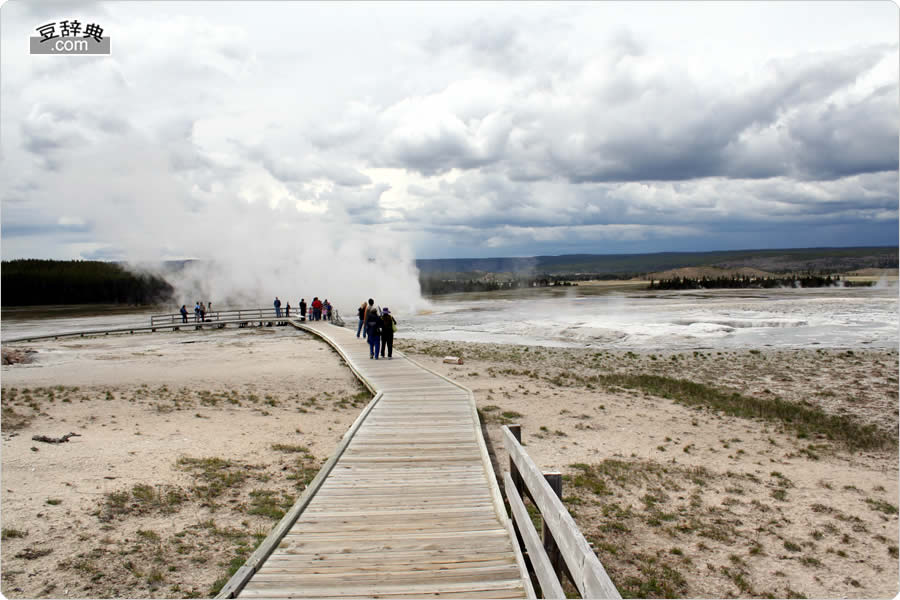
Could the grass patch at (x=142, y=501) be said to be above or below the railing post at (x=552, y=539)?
below

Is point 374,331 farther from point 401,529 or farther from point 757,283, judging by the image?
point 757,283

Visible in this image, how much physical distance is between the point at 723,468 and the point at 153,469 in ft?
30.3

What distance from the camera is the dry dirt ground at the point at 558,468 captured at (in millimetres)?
6371

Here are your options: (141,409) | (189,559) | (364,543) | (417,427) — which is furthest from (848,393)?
(141,409)

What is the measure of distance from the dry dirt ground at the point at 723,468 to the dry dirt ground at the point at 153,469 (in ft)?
13.1

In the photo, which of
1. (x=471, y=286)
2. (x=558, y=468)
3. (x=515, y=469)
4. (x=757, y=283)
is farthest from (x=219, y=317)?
(x=757, y=283)

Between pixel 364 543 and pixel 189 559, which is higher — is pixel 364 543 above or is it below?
above

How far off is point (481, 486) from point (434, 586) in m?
2.44

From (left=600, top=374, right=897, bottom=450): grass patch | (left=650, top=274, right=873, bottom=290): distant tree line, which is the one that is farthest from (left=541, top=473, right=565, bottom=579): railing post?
(left=650, top=274, right=873, bottom=290): distant tree line

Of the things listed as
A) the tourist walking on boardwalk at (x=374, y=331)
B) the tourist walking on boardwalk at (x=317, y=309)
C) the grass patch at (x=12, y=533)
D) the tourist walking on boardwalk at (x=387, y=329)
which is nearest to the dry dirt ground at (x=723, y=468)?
the tourist walking on boardwalk at (x=387, y=329)

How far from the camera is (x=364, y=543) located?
18.1ft

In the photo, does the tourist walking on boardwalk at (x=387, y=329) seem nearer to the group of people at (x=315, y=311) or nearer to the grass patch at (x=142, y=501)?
the grass patch at (x=142, y=501)

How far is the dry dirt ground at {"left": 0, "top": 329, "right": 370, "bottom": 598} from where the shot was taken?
6105 mm

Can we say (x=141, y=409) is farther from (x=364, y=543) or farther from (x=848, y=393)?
(x=848, y=393)
